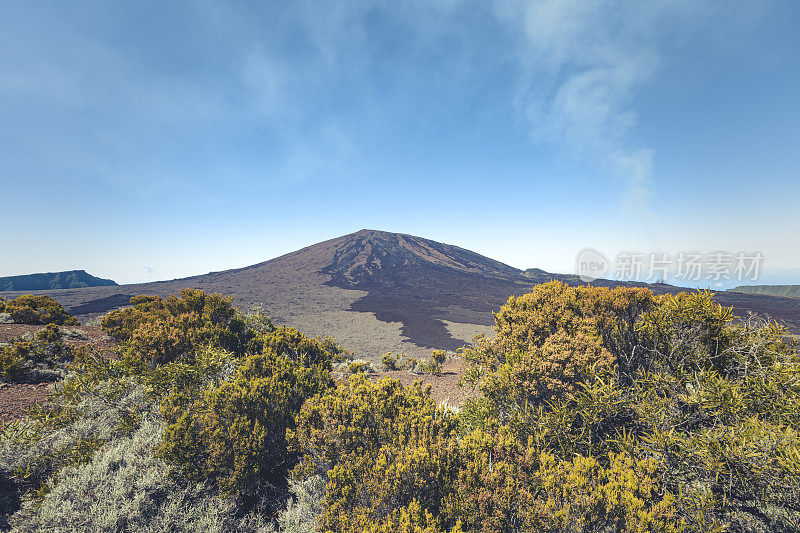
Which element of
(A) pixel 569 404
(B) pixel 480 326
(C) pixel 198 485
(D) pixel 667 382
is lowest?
(B) pixel 480 326

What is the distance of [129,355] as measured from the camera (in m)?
7.40

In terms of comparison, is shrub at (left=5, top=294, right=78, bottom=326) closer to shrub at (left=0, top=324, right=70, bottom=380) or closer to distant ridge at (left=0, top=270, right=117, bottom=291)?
shrub at (left=0, top=324, right=70, bottom=380)

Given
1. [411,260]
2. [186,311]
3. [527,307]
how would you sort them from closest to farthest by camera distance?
[527,307] < [186,311] < [411,260]

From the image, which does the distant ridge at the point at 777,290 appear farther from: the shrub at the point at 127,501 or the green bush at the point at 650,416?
the shrub at the point at 127,501

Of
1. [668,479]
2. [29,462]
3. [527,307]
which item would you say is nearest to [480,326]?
[527,307]

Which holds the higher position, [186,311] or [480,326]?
[186,311]

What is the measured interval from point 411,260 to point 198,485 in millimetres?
80607

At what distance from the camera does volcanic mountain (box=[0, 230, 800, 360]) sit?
1323 inches

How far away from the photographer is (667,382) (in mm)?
4602

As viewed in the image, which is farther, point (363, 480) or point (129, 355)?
point (129, 355)

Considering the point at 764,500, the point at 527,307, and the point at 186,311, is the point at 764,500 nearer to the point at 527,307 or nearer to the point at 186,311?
A: the point at 527,307

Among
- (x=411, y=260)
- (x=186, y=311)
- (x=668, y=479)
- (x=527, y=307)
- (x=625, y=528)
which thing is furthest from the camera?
(x=411, y=260)

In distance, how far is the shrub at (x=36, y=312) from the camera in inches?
504

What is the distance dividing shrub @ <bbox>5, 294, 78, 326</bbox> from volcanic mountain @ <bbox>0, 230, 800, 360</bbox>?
17886 millimetres
